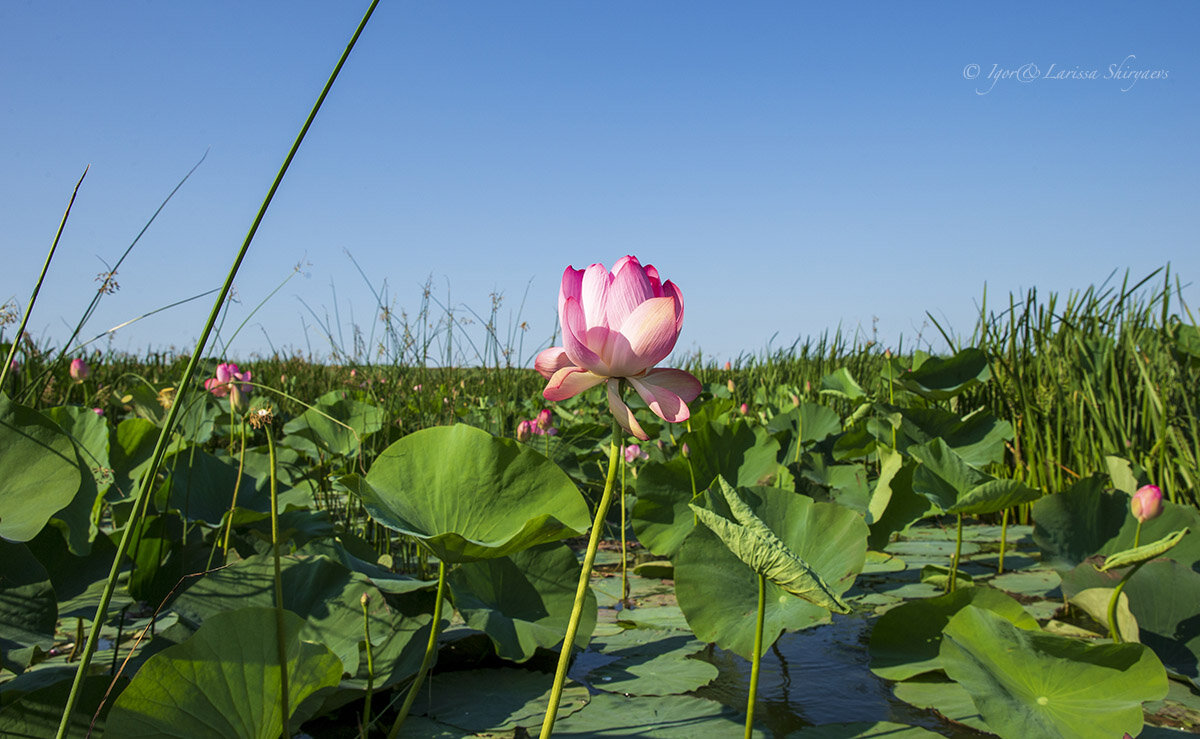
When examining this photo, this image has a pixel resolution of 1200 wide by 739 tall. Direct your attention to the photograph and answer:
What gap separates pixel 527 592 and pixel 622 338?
740 millimetres

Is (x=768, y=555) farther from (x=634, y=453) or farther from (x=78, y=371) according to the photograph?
(x=78, y=371)

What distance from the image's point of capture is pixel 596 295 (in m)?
0.70

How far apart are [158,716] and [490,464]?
0.44 m

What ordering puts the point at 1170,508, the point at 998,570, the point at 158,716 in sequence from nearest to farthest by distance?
the point at 158,716
the point at 1170,508
the point at 998,570

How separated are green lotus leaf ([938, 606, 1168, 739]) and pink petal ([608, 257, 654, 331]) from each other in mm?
684

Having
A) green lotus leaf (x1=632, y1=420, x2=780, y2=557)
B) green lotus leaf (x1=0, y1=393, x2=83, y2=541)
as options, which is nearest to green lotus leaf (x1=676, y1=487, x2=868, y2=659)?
green lotus leaf (x1=632, y1=420, x2=780, y2=557)

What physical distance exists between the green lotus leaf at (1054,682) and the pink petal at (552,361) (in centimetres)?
68

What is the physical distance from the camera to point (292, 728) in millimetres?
842

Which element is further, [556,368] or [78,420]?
[78,420]

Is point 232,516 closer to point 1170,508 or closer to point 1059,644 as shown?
point 1059,644

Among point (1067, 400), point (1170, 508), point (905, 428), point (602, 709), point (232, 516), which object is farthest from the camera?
point (1067, 400)

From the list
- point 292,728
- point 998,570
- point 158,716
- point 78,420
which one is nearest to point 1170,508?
point 998,570

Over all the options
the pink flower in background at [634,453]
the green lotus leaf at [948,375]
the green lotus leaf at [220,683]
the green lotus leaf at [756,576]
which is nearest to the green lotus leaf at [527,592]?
the green lotus leaf at [756,576]

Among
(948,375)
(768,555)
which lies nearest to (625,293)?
(768,555)
